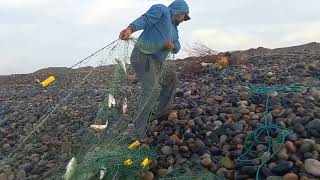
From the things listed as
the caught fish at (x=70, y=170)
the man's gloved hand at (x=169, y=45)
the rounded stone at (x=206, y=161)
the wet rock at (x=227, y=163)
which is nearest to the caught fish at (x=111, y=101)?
the man's gloved hand at (x=169, y=45)

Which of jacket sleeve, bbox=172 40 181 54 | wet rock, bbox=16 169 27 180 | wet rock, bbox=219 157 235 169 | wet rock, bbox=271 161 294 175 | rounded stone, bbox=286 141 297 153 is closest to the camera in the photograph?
wet rock, bbox=271 161 294 175

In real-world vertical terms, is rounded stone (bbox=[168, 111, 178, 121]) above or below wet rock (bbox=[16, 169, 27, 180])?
above

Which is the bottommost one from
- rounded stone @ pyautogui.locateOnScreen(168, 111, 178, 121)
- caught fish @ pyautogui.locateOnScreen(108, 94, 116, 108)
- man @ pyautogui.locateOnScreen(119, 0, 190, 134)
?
rounded stone @ pyautogui.locateOnScreen(168, 111, 178, 121)

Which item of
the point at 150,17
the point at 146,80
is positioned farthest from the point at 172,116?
the point at 150,17

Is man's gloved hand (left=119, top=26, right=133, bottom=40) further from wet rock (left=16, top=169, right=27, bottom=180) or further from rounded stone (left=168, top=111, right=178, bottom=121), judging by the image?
wet rock (left=16, top=169, right=27, bottom=180)

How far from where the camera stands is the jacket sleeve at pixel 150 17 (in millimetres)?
6270

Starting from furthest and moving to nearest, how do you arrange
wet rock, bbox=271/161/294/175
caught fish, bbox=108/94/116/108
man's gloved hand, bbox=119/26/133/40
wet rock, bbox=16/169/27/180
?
caught fish, bbox=108/94/116/108
wet rock, bbox=16/169/27/180
man's gloved hand, bbox=119/26/133/40
wet rock, bbox=271/161/294/175

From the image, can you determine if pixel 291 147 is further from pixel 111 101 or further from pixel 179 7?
pixel 179 7

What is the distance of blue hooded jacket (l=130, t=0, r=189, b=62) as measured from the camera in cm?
653

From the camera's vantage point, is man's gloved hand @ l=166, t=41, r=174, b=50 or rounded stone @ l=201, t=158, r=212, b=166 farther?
man's gloved hand @ l=166, t=41, r=174, b=50

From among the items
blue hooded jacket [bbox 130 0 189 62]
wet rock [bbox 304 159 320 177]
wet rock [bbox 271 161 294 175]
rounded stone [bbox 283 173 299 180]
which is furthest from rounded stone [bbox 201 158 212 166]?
blue hooded jacket [bbox 130 0 189 62]

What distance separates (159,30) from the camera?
666 cm

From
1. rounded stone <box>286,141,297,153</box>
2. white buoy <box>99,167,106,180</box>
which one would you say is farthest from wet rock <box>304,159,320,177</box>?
white buoy <box>99,167,106,180</box>

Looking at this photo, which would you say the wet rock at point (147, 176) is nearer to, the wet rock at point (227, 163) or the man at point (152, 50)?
the wet rock at point (227, 163)
